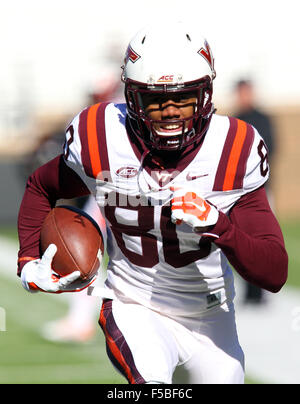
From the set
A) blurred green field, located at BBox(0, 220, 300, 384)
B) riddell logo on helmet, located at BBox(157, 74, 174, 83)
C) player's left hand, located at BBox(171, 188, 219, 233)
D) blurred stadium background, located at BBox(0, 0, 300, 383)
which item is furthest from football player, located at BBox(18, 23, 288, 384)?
blurred stadium background, located at BBox(0, 0, 300, 383)

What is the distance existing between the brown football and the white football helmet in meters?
0.45

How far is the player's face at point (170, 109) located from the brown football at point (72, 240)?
54 centimetres

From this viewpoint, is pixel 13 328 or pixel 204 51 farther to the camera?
pixel 13 328

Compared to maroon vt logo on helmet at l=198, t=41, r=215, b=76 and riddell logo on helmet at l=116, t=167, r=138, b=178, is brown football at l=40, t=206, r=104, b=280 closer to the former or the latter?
riddell logo on helmet at l=116, t=167, r=138, b=178

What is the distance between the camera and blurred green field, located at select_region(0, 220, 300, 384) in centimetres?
541

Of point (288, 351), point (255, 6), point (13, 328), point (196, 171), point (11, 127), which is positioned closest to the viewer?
point (196, 171)

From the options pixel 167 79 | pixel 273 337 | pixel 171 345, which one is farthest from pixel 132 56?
pixel 273 337

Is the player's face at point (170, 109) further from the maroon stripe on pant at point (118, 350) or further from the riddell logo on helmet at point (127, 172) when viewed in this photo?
the maroon stripe on pant at point (118, 350)

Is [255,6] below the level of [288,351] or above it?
below

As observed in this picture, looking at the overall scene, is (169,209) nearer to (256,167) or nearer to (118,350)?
(256,167)

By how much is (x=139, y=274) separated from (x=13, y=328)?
3.50 meters

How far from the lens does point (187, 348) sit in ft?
11.3

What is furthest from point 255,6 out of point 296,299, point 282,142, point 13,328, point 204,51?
point 204,51

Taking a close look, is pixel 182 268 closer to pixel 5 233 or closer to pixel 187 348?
pixel 187 348
